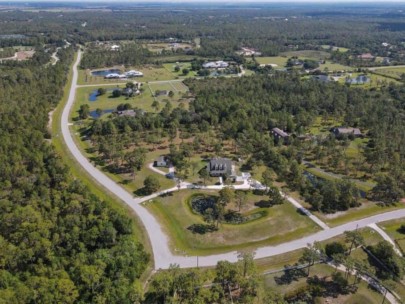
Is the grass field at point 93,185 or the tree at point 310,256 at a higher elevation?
the tree at point 310,256

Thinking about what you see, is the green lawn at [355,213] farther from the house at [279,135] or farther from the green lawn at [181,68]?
the green lawn at [181,68]

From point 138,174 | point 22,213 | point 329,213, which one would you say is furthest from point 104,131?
point 329,213

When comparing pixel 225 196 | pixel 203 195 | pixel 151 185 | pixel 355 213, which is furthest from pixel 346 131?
pixel 151 185

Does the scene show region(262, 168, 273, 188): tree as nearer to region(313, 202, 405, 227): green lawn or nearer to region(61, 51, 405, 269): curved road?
region(313, 202, 405, 227): green lawn

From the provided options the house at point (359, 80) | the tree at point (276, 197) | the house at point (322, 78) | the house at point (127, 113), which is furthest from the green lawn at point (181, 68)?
the tree at point (276, 197)

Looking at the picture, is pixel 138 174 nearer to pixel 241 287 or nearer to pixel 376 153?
pixel 241 287

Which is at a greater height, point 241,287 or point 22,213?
point 22,213

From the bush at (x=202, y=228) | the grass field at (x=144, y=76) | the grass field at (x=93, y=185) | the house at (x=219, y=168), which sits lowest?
the bush at (x=202, y=228)
